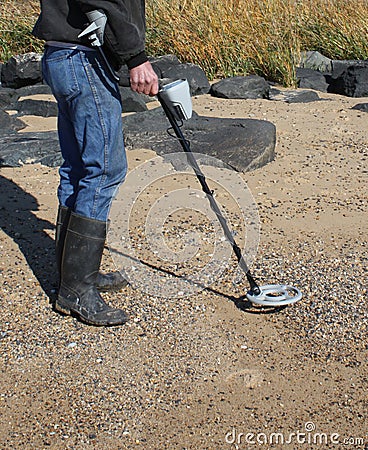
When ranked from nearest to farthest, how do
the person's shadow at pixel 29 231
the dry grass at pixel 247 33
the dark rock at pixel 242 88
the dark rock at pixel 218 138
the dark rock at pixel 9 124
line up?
1. the person's shadow at pixel 29 231
2. the dark rock at pixel 218 138
3. the dark rock at pixel 9 124
4. the dark rock at pixel 242 88
5. the dry grass at pixel 247 33

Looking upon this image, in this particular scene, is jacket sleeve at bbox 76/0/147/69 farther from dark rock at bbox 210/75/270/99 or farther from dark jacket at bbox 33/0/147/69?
dark rock at bbox 210/75/270/99

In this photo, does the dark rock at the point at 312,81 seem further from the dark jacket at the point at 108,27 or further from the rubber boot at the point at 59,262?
the dark jacket at the point at 108,27

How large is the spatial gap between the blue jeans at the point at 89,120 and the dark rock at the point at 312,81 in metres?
6.29

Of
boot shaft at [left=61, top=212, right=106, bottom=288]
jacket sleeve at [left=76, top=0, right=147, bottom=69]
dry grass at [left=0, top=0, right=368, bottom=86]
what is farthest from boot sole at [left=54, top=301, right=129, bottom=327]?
dry grass at [left=0, top=0, right=368, bottom=86]

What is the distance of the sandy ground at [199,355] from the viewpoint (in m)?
3.06

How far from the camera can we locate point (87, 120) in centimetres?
349

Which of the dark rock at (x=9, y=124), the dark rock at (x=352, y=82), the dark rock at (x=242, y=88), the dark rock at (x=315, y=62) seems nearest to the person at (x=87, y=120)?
the dark rock at (x=9, y=124)

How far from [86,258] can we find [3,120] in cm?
441

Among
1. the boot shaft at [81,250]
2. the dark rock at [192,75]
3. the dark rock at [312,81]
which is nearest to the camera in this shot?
the boot shaft at [81,250]

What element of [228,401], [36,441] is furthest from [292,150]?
[36,441]

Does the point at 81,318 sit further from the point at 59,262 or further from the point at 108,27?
the point at 108,27

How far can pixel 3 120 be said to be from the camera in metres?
7.75

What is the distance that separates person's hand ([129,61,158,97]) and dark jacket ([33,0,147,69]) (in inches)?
1.1

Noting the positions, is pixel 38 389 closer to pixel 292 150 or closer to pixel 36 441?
pixel 36 441
